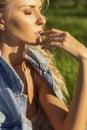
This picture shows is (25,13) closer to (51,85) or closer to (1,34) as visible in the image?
(1,34)

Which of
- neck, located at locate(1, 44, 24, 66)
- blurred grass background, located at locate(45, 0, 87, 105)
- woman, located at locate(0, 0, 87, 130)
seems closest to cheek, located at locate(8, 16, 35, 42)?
woman, located at locate(0, 0, 87, 130)

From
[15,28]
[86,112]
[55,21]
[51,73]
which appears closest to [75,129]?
[86,112]

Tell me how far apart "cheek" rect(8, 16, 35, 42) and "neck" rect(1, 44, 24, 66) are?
Result: 105mm

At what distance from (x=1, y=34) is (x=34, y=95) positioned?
1.52 ft

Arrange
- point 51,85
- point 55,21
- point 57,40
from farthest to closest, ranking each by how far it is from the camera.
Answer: point 55,21, point 51,85, point 57,40

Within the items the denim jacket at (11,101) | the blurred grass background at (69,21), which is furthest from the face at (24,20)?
the blurred grass background at (69,21)

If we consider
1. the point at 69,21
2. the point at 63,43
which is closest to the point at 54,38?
the point at 63,43

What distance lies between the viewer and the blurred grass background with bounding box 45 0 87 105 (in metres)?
7.49

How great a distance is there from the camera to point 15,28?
3.86 m

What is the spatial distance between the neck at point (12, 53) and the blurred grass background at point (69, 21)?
9.80ft

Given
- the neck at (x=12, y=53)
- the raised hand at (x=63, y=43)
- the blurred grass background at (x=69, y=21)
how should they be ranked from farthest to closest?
the blurred grass background at (x=69, y=21) < the neck at (x=12, y=53) < the raised hand at (x=63, y=43)

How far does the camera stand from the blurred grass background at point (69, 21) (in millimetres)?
7490

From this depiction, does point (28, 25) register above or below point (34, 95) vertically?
above

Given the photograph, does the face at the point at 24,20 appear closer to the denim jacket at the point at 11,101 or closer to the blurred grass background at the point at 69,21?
the denim jacket at the point at 11,101
